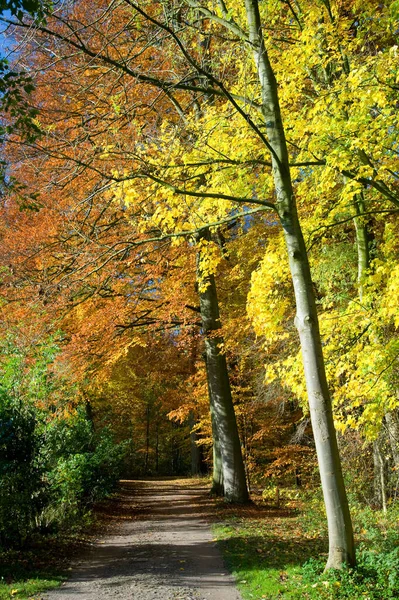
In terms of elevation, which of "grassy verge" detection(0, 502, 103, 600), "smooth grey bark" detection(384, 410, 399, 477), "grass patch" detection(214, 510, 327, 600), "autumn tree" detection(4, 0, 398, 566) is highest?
"autumn tree" detection(4, 0, 398, 566)

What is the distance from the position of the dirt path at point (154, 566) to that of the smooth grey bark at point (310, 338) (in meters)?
1.47

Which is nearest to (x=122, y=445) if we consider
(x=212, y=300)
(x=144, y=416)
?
(x=212, y=300)

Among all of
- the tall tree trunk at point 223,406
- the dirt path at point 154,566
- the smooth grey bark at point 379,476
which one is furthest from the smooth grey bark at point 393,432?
the tall tree trunk at point 223,406

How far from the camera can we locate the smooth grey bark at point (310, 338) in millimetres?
5191

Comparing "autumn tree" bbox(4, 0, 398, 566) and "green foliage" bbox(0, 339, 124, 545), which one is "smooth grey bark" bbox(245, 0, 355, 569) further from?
"green foliage" bbox(0, 339, 124, 545)

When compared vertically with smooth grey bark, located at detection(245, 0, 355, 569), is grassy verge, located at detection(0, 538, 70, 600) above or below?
below

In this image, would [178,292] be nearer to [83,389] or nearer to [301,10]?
[83,389]

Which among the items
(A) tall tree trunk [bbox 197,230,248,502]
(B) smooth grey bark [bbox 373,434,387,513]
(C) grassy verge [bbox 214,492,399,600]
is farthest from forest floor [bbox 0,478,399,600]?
(A) tall tree trunk [bbox 197,230,248,502]

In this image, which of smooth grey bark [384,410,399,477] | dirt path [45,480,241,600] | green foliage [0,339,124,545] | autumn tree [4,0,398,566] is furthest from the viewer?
smooth grey bark [384,410,399,477]

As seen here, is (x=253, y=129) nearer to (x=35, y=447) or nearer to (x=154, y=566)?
(x=35, y=447)

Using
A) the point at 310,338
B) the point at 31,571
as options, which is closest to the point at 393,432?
the point at 310,338

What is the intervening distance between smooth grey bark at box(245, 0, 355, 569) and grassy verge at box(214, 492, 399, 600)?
0.30 m

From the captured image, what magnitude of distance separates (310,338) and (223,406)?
307 inches

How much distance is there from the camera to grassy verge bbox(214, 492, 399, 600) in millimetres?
4973
